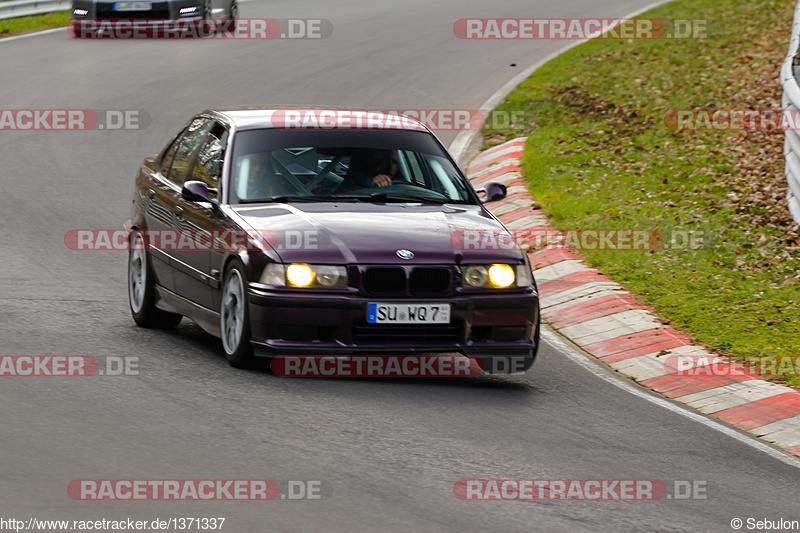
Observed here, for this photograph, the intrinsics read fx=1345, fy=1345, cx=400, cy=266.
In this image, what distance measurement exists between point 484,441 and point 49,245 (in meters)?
6.76

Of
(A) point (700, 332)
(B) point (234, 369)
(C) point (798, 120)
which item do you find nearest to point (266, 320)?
(B) point (234, 369)

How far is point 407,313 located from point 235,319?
3.60ft

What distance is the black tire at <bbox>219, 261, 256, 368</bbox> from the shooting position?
8016 mm

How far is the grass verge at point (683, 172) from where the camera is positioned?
435 inches

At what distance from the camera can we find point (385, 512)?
5.54 metres

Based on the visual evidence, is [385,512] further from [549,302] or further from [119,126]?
[119,126]

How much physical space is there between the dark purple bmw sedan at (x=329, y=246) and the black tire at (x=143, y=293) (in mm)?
14
